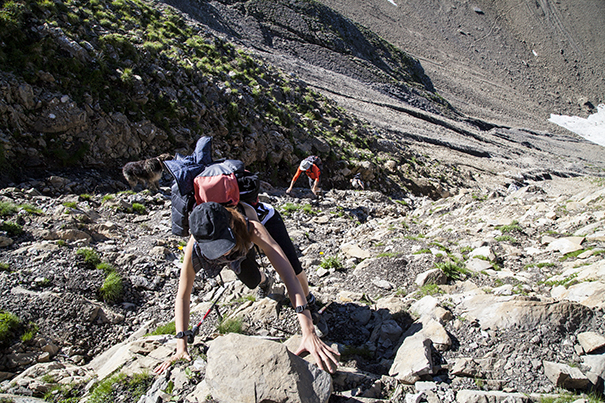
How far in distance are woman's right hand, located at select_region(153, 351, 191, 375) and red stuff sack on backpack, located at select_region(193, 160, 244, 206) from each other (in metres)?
1.23

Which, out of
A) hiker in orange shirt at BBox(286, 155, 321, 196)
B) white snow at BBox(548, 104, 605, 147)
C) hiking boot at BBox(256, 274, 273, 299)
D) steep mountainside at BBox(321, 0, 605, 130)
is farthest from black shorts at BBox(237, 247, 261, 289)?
white snow at BBox(548, 104, 605, 147)

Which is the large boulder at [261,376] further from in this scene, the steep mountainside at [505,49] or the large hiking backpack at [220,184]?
the steep mountainside at [505,49]

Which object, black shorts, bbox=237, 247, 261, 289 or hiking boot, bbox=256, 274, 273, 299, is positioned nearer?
black shorts, bbox=237, 247, 261, 289

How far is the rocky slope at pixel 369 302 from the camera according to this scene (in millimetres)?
2641

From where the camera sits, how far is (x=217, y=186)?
271cm

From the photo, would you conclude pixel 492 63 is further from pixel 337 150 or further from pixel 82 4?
pixel 82 4

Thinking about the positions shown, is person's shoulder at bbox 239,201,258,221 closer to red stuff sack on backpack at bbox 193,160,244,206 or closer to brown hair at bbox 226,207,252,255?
red stuff sack on backpack at bbox 193,160,244,206

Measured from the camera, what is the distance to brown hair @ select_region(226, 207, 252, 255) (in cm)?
247

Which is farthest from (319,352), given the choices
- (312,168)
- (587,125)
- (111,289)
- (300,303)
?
(587,125)

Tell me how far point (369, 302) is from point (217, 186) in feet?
8.20

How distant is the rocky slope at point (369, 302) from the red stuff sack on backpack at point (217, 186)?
3.89 ft

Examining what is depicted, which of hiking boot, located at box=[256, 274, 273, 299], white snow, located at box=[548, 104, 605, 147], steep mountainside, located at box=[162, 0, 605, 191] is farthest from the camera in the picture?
white snow, located at box=[548, 104, 605, 147]

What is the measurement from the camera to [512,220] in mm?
7141

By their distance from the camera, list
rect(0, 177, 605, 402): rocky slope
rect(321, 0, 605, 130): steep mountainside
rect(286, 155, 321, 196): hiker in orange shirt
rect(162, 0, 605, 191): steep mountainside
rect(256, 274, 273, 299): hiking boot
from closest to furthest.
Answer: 1. rect(0, 177, 605, 402): rocky slope
2. rect(256, 274, 273, 299): hiking boot
3. rect(286, 155, 321, 196): hiker in orange shirt
4. rect(162, 0, 605, 191): steep mountainside
5. rect(321, 0, 605, 130): steep mountainside
